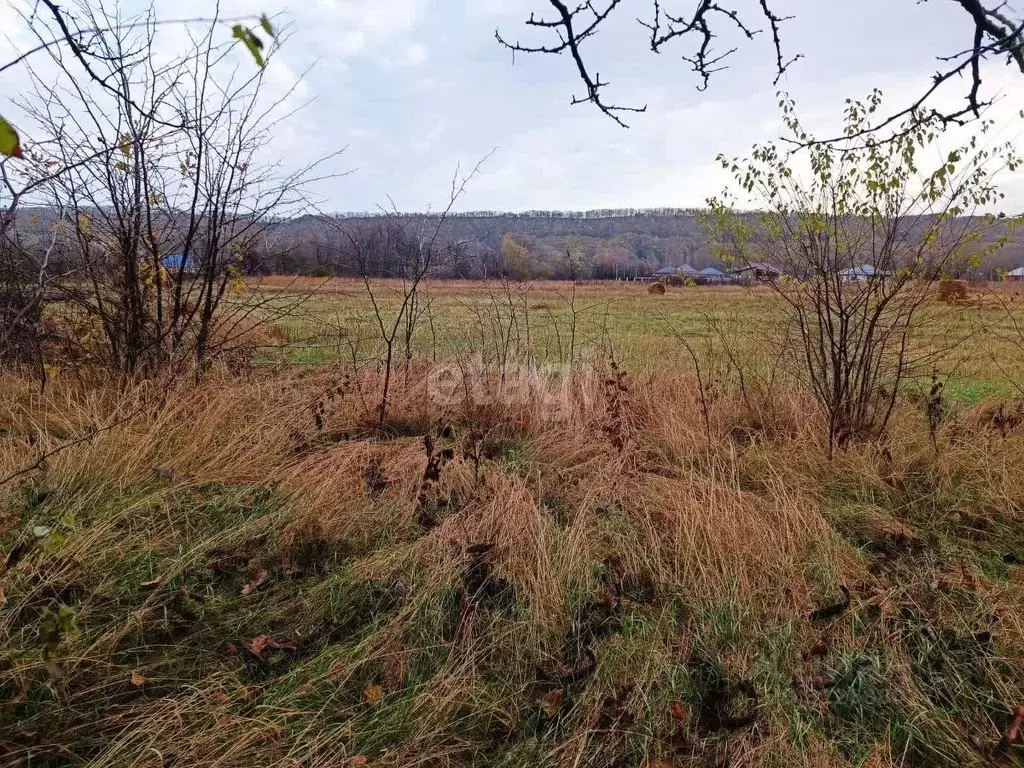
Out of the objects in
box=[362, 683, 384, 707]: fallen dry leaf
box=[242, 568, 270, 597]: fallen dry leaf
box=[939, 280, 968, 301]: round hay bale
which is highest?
box=[939, 280, 968, 301]: round hay bale

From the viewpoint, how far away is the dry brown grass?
5.67ft

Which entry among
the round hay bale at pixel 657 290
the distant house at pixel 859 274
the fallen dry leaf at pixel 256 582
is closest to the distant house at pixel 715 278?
the distant house at pixel 859 274

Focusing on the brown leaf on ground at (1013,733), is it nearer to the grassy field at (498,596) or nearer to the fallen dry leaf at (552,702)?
the grassy field at (498,596)

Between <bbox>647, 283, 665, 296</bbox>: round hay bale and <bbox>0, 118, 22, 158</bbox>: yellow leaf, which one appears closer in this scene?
<bbox>0, 118, 22, 158</bbox>: yellow leaf

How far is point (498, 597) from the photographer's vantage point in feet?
7.65

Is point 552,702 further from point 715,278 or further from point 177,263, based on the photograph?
point 715,278

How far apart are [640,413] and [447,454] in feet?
5.73

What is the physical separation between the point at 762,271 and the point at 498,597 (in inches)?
118

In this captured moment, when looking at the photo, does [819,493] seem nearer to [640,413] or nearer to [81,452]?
[640,413]

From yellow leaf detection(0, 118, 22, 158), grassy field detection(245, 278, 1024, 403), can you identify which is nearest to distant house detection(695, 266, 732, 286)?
grassy field detection(245, 278, 1024, 403)

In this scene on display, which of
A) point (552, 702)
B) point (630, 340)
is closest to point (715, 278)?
point (630, 340)

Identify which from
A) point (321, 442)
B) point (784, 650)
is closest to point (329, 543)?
point (321, 442)

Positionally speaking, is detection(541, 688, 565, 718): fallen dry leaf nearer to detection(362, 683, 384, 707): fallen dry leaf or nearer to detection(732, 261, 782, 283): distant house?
detection(362, 683, 384, 707): fallen dry leaf

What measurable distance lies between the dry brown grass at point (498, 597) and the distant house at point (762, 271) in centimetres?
117
